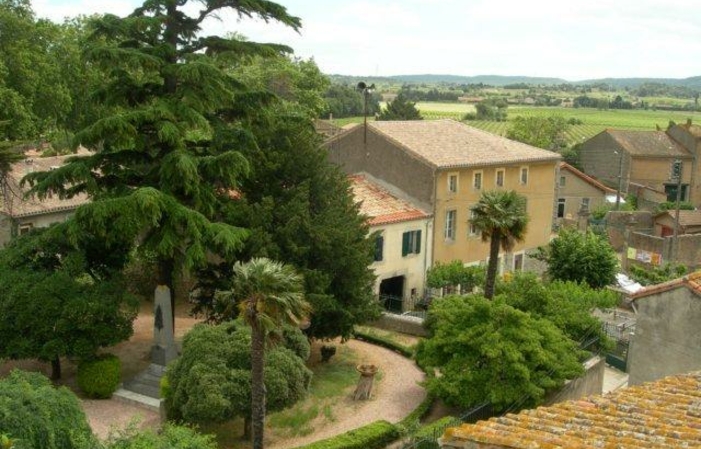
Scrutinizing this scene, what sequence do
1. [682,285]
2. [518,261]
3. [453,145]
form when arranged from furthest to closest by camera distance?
[518,261] < [453,145] < [682,285]

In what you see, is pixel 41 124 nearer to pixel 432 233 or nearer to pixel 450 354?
pixel 432 233

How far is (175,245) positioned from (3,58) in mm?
21297

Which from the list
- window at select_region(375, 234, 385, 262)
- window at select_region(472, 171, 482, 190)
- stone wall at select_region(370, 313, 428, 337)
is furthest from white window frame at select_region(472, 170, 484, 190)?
stone wall at select_region(370, 313, 428, 337)

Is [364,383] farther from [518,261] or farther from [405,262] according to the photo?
[518,261]

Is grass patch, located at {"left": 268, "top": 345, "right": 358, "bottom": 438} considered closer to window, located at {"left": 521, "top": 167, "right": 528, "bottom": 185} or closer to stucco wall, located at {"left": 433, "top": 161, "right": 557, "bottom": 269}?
stucco wall, located at {"left": 433, "top": 161, "right": 557, "bottom": 269}

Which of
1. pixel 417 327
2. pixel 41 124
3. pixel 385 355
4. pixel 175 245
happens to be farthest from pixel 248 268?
pixel 41 124

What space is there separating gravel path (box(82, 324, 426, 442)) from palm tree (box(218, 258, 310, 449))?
4.46m

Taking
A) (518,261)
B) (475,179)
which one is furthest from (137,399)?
(518,261)

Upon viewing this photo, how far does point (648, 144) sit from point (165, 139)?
6656cm

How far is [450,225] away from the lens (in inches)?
1598

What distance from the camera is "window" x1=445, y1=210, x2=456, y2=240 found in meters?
40.2

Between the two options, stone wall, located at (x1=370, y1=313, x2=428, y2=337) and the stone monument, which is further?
stone wall, located at (x1=370, y1=313, x2=428, y2=337)

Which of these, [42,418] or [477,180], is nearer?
[42,418]

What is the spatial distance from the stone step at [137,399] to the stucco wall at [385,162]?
16831mm
